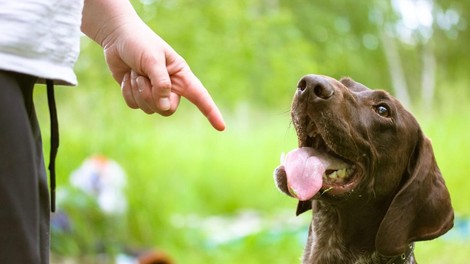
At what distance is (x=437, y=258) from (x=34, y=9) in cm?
648

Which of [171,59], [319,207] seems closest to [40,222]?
[171,59]

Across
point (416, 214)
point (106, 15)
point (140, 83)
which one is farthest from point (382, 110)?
point (106, 15)

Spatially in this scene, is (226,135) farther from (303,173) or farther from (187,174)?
(303,173)

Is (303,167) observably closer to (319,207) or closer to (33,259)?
(319,207)

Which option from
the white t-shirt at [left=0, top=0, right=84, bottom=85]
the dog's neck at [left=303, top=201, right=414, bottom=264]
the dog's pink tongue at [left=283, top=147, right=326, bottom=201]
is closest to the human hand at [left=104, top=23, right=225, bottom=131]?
the white t-shirt at [left=0, top=0, right=84, bottom=85]

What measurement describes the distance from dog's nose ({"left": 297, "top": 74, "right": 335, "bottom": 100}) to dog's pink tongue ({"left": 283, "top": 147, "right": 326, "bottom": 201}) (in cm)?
21

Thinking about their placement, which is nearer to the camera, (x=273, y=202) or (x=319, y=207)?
(x=319, y=207)

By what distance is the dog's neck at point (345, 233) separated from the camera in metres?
3.29

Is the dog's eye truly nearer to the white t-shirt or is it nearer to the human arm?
the human arm

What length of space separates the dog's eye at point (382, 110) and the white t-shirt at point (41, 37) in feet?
5.39

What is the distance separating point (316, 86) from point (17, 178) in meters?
1.42

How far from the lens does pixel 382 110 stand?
3.16 meters

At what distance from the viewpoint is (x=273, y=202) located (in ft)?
36.4

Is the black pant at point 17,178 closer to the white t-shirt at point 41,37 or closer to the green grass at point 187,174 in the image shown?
the white t-shirt at point 41,37
